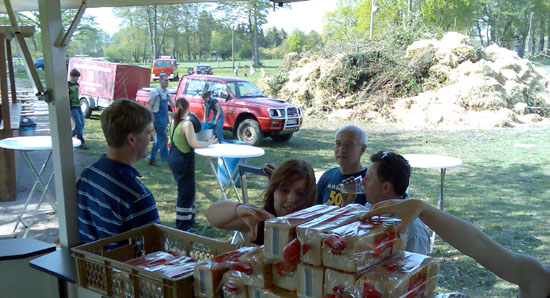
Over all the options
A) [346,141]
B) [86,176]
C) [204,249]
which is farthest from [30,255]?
[346,141]

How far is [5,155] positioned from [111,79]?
10.2 meters

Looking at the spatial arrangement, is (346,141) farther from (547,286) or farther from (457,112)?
(457,112)

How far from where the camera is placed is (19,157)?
356 inches

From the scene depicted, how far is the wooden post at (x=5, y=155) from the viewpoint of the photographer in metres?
6.42

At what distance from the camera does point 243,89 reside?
484 inches

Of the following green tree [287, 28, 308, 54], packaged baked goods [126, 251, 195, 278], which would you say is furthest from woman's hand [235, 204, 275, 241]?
green tree [287, 28, 308, 54]

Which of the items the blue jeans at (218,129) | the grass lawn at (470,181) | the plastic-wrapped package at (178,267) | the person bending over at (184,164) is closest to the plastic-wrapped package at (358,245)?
the plastic-wrapped package at (178,267)

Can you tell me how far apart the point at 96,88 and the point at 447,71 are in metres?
12.2

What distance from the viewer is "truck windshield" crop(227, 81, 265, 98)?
12.1 m

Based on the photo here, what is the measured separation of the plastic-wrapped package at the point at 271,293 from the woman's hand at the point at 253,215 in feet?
1.59

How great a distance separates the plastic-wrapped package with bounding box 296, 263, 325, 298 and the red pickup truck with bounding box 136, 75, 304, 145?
10148mm

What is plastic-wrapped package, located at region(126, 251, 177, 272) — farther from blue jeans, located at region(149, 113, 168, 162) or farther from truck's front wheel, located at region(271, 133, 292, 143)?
truck's front wheel, located at region(271, 133, 292, 143)

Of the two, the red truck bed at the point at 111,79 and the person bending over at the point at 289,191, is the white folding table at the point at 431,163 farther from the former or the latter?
the red truck bed at the point at 111,79

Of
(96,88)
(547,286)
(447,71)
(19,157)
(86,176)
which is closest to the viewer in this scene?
(547,286)
